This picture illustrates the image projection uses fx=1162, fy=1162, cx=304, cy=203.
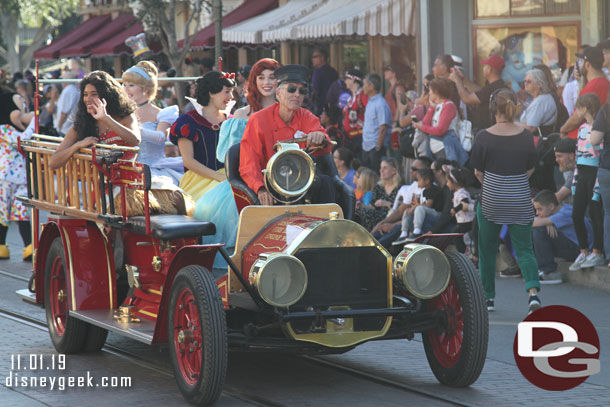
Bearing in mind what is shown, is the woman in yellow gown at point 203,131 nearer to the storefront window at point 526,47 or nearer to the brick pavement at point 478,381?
the brick pavement at point 478,381

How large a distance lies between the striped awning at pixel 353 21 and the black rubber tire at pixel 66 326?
8.76 meters

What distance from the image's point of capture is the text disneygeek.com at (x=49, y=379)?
7.17m

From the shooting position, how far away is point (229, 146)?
8094 millimetres

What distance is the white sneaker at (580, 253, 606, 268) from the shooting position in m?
10.7

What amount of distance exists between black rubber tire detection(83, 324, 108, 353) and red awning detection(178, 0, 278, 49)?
15.3 meters

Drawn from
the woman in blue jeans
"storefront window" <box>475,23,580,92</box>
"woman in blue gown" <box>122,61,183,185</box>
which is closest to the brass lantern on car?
"woman in blue gown" <box>122,61,183,185</box>

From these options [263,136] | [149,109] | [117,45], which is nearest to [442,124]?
[149,109]

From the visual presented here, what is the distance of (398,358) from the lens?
8008 millimetres

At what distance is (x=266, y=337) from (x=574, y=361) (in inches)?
86.0

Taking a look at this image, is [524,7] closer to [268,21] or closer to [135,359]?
[268,21]

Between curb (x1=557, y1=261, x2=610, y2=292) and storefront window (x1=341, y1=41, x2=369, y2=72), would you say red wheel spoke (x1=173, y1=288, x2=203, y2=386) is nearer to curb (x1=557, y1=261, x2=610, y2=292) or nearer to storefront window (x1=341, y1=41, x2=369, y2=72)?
curb (x1=557, y1=261, x2=610, y2=292)

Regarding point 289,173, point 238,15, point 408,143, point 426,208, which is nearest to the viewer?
point 289,173

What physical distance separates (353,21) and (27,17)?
34574mm

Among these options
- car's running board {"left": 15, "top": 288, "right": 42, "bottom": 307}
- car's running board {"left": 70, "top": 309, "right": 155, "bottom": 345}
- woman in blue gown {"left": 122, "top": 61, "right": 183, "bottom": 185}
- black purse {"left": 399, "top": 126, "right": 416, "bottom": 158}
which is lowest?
car's running board {"left": 15, "top": 288, "right": 42, "bottom": 307}
